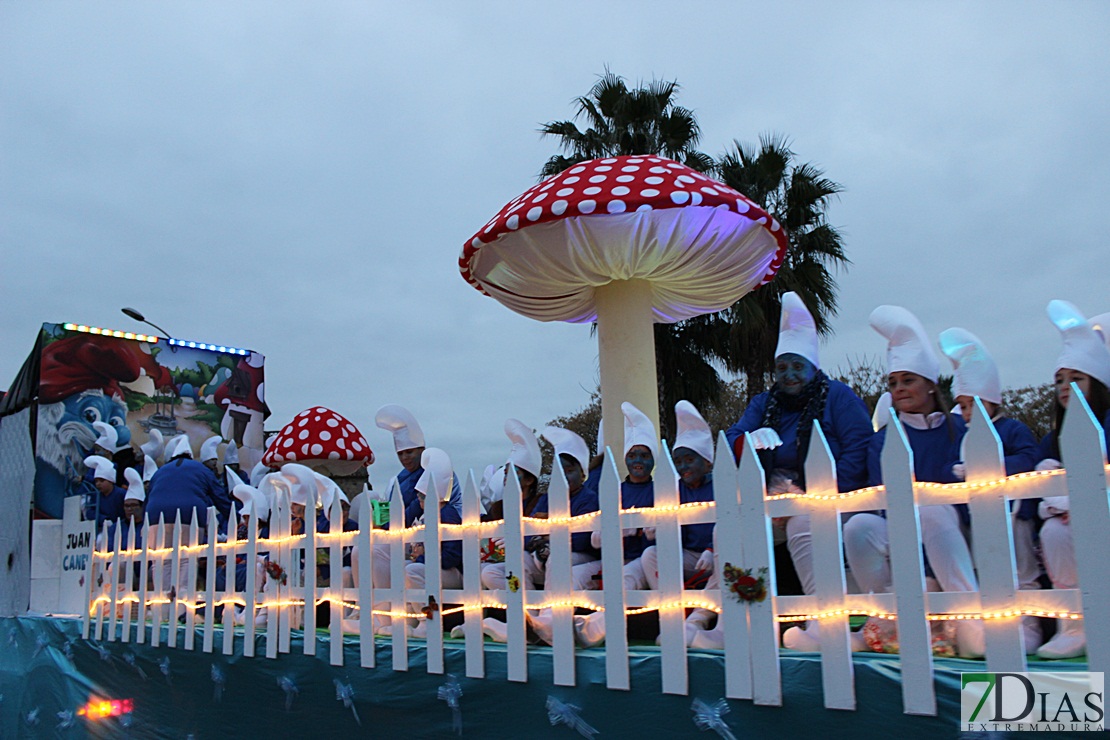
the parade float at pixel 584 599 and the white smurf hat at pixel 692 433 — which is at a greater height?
the white smurf hat at pixel 692 433

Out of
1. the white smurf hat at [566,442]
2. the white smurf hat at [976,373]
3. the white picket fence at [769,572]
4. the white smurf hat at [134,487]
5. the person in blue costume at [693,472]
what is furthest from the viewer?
the white smurf hat at [134,487]

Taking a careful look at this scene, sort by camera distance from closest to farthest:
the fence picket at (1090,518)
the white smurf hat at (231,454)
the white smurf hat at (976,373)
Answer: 1. the fence picket at (1090,518)
2. the white smurf hat at (976,373)
3. the white smurf hat at (231,454)

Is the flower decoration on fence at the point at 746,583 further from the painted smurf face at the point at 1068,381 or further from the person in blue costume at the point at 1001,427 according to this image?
the painted smurf face at the point at 1068,381

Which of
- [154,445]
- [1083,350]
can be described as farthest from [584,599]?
[154,445]

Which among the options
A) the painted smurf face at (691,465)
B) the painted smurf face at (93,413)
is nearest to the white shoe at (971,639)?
the painted smurf face at (691,465)

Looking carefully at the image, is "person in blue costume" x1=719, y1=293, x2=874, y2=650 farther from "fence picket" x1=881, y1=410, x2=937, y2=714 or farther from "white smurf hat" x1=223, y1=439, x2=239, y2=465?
"white smurf hat" x1=223, y1=439, x2=239, y2=465

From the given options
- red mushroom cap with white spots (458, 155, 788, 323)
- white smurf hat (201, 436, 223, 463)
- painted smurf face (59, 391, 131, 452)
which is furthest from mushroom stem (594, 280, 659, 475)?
painted smurf face (59, 391, 131, 452)

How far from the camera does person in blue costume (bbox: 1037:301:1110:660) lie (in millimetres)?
2664

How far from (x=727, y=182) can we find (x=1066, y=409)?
471 inches

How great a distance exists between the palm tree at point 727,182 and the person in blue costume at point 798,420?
9828 mm

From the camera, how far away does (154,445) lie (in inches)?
412

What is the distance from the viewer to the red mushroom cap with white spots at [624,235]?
5.18 m

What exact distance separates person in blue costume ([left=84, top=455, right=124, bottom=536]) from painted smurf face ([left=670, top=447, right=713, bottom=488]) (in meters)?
7.07

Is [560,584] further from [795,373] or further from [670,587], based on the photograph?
[795,373]
